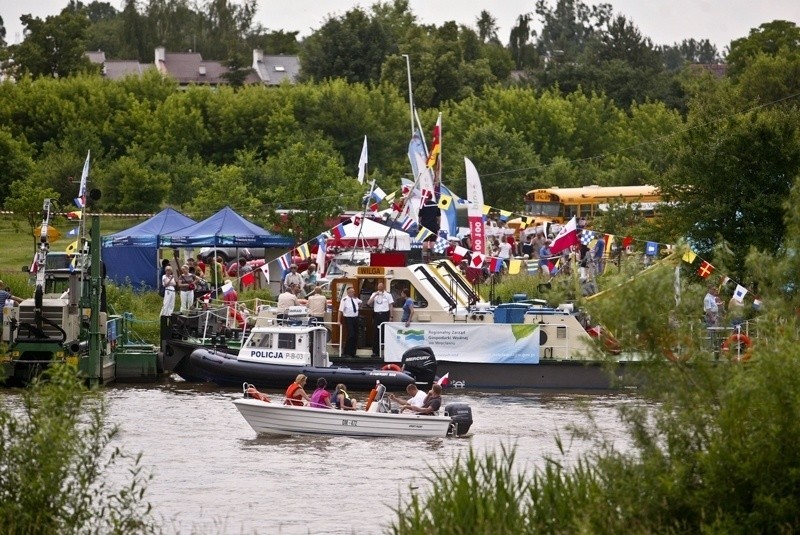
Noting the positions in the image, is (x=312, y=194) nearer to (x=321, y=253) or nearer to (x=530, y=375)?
(x=321, y=253)

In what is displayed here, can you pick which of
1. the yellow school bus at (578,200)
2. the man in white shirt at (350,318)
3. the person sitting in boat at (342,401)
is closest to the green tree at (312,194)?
the yellow school bus at (578,200)

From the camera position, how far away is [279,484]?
23.6 meters

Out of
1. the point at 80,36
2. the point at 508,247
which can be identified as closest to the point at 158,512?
the point at 508,247

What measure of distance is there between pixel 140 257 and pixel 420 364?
1467cm

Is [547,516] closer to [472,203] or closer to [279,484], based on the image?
[279,484]

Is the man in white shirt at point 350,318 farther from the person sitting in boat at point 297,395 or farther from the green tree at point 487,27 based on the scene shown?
the green tree at point 487,27

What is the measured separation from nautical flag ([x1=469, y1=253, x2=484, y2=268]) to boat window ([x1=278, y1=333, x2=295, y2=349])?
5.81 m

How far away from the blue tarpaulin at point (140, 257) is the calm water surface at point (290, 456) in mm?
10084

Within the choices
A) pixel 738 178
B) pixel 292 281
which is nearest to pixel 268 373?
pixel 292 281

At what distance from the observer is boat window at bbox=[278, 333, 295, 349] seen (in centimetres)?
3275

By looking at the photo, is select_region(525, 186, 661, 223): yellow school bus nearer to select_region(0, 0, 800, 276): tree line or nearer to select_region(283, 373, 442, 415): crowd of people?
select_region(0, 0, 800, 276): tree line

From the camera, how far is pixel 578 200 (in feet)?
202

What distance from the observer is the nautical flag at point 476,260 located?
3675 cm

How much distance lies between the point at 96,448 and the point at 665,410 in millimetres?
5632
